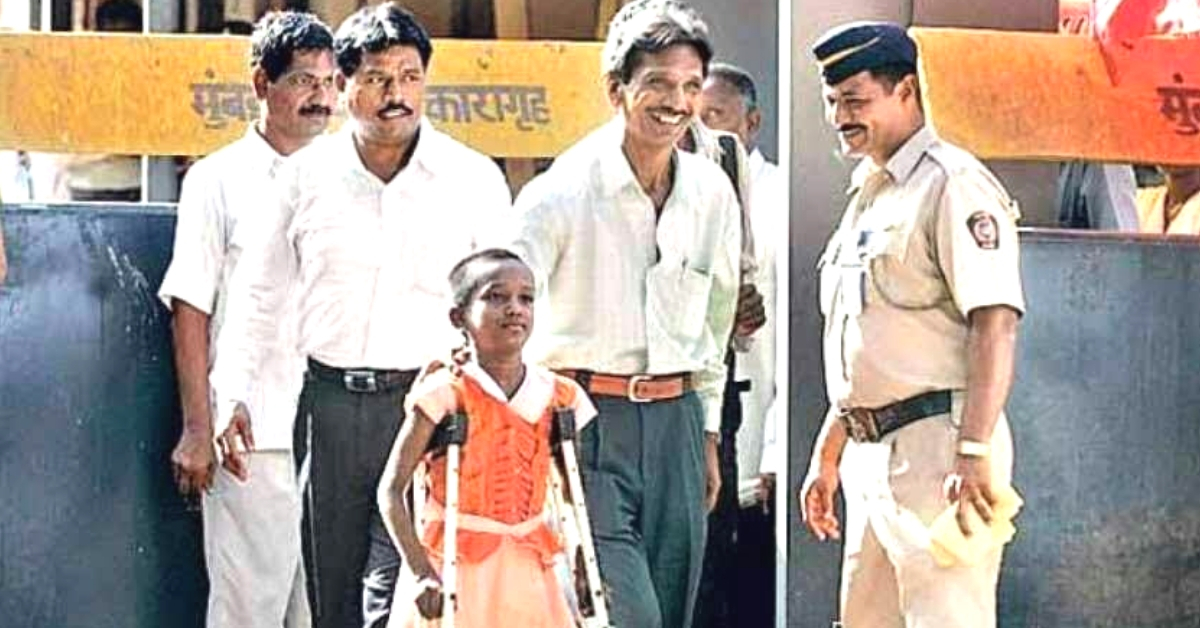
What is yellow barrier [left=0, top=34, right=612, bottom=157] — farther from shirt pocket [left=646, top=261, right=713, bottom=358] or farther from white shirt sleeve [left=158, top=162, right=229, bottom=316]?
shirt pocket [left=646, top=261, right=713, bottom=358]

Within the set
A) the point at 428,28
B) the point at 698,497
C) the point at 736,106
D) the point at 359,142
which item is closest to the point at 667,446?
the point at 698,497

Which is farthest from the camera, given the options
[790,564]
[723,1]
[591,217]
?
[723,1]

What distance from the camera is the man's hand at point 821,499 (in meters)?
5.45

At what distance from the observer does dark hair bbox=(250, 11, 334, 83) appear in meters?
6.12

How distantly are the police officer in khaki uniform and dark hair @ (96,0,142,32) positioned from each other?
2.93m

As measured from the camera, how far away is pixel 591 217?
5.60 metres

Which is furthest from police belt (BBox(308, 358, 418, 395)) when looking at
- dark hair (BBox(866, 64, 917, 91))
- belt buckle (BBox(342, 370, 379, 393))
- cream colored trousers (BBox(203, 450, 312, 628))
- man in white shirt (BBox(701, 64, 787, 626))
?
man in white shirt (BBox(701, 64, 787, 626))

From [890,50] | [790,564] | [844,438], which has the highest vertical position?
[890,50]

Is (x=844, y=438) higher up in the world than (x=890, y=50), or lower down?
lower down

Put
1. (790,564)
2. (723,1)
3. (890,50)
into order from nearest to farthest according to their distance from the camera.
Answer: (890,50) → (790,564) → (723,1)

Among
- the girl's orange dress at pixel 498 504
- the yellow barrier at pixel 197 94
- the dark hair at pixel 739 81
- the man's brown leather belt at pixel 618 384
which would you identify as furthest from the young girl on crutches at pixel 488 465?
the dark hair at pixel 739 81

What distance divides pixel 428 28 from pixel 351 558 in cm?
215

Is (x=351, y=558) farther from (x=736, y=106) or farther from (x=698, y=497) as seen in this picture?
(x=736, y=106)

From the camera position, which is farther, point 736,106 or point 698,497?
point 736,106
